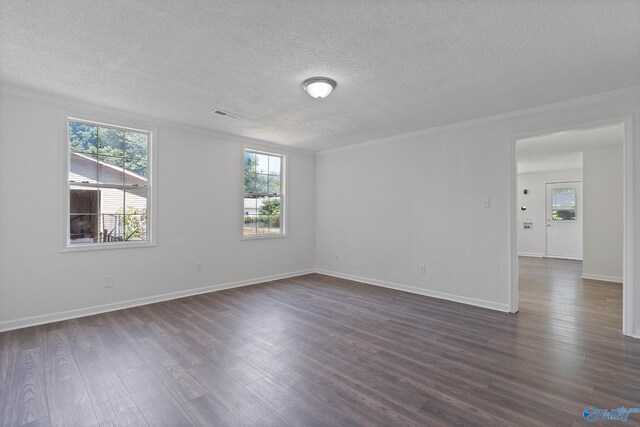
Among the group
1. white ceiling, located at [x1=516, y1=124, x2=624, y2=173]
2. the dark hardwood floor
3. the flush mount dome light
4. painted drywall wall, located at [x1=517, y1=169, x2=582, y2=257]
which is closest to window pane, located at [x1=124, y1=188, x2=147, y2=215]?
the dark hardwood floor

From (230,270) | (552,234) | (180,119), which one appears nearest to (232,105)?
(180,119)

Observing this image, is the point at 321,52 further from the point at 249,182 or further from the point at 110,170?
the point at 249,182

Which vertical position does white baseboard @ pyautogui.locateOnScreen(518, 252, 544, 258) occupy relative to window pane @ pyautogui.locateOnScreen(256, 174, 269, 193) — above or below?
below

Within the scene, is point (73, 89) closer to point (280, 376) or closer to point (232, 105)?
point (232, 105)

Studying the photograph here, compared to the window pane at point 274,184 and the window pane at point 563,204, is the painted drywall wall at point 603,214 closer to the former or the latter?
the window pane at point 563,204

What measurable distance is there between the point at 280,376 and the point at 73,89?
12.0 ft

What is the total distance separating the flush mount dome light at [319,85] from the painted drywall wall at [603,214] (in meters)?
5.95

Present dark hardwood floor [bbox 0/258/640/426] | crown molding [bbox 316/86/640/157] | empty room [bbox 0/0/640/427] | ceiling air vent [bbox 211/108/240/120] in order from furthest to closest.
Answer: ceiling air vent [bbox 211/108/240/120] < crown molding [bbox 316/86/640/157] < empty room [bbox 0/0/640/427] < dark hardwood floor [bbox 0/258/640/426]

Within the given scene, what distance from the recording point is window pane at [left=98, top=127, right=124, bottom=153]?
396 centimetres

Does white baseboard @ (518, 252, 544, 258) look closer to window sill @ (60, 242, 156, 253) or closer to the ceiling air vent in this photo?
the ceiling air vent

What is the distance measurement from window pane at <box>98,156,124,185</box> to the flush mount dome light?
2839 millimetres

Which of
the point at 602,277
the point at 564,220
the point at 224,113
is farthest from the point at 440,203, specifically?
the point at 564,220

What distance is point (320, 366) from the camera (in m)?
2.52

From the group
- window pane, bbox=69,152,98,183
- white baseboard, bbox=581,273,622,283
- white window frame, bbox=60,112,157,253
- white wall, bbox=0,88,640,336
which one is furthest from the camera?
white baseboard, bbox=581,273,622,283
